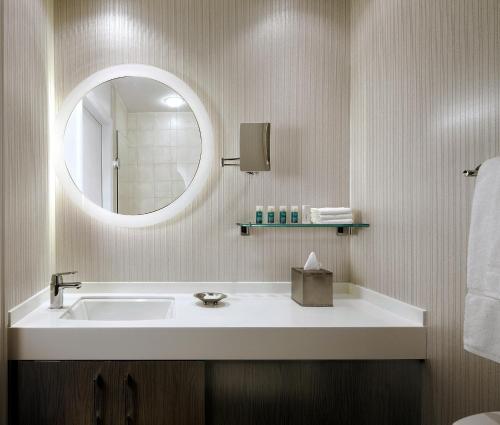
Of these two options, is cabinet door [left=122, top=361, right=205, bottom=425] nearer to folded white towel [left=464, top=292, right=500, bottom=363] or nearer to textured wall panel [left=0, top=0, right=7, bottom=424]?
textured wall panel [left=0, top=0, right=7, bottom=424]

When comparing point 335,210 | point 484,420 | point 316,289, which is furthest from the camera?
point 335,210

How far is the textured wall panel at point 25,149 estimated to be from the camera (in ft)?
4.83

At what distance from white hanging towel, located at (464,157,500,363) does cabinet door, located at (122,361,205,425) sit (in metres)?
0.96

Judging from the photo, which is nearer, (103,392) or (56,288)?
(103,392)

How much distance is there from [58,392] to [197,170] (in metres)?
1.19

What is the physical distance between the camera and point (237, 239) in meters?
2.02

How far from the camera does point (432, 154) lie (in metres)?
1.34

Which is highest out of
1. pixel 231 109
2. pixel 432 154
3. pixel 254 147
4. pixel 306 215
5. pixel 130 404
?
pixel 231 109

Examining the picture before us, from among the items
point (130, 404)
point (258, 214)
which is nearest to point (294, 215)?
point (258, 214)

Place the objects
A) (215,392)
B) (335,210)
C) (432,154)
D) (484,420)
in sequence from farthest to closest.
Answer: (335,210) → (215,392) → (432,154) → (484,420)

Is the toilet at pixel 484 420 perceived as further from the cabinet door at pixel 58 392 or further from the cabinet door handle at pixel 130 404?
the cabinet door at pixel 58 392

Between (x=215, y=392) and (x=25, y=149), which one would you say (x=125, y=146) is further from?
(x=215, y=392)

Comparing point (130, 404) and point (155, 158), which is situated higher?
point (155, 158)

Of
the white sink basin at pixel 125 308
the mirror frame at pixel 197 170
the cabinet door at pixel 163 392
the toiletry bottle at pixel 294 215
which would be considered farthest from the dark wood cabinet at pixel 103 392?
the toiletry bottle at pixel 294 215
